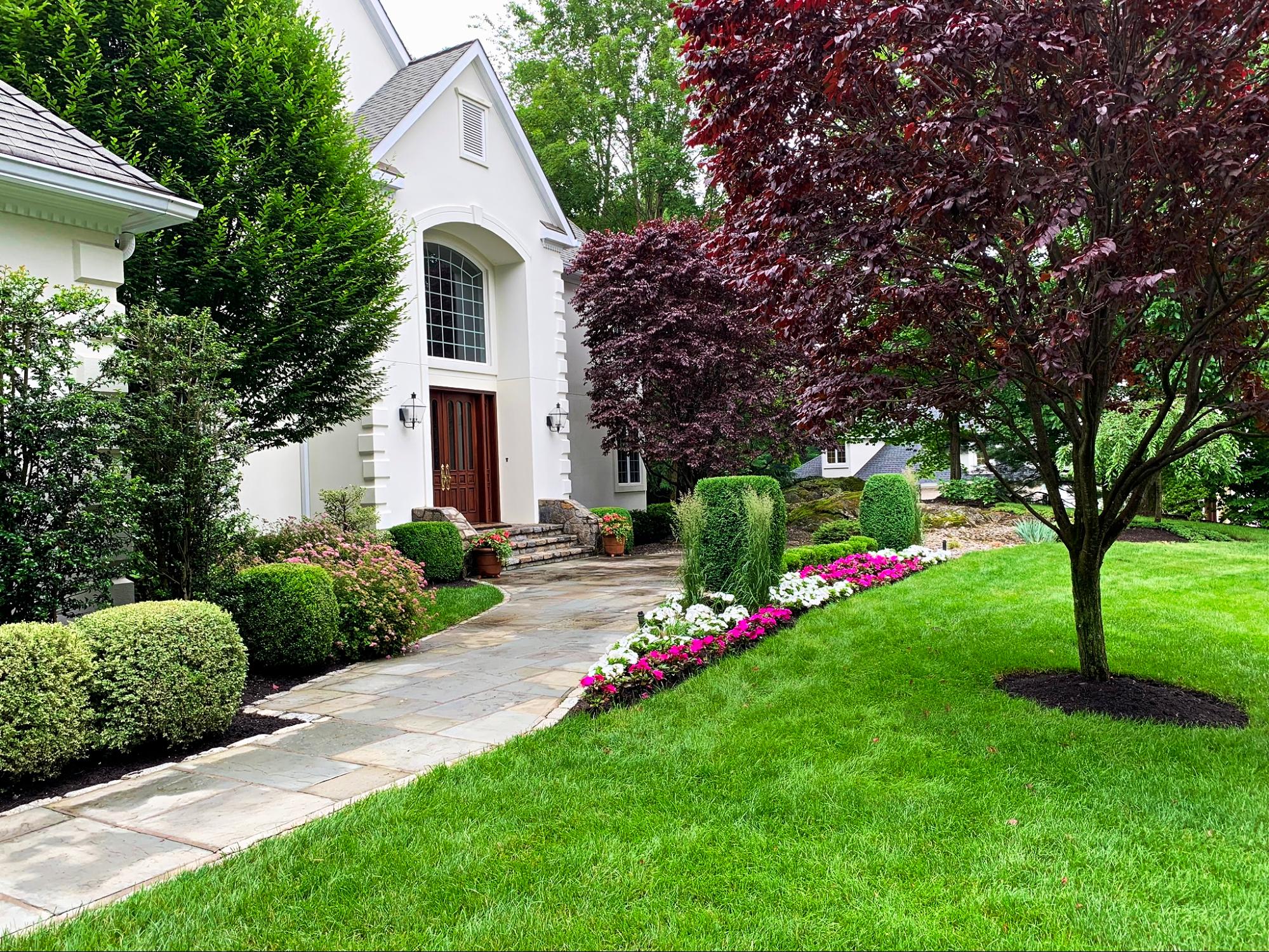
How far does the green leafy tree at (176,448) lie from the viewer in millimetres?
5434

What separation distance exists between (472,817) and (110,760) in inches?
93.6

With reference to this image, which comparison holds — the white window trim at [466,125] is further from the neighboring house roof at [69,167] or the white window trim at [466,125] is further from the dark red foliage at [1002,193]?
the dark red foliage at [1002,193]

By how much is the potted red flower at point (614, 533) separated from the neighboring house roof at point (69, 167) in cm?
911

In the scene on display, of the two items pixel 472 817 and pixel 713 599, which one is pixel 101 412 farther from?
pixel 713 599

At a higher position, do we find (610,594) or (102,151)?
(102,151)

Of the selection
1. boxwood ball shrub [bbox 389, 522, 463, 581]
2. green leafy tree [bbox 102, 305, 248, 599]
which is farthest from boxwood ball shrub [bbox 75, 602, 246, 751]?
boxwood ball shrub [bbox 389, 522, 463, 581]

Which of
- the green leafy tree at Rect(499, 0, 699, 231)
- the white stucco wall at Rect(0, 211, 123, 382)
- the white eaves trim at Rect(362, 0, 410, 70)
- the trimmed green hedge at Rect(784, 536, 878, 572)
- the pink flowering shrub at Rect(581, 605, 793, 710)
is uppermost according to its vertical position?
the green leafy tree at Rect(499, 0, 699, 231)

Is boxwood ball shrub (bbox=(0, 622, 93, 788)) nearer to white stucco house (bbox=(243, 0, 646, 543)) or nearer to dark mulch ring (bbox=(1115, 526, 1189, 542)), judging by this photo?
white stucco house (bbox=(243, 0, 646, 543))

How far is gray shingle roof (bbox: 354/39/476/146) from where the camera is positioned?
12367 millimetres

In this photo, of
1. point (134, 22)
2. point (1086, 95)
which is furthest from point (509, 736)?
point (134, 22)

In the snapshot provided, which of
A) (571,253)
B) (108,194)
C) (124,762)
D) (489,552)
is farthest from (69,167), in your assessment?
(571,253)

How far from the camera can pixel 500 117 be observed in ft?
47.1

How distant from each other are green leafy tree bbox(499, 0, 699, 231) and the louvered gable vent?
9.56m

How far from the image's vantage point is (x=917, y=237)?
5.03 metres
